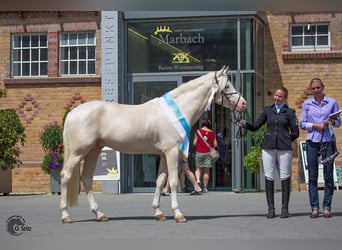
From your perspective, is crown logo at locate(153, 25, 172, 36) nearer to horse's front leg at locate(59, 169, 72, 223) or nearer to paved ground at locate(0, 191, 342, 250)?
paved ground at locate(0, 191, 342, 250)

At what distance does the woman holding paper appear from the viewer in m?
10.2

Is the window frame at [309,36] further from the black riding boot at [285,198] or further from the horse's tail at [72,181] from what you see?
the horse's tail at [72,181]

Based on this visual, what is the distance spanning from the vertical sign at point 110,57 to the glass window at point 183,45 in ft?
1.59

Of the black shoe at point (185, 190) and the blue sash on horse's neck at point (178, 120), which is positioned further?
the black shoe at point (185, 190)

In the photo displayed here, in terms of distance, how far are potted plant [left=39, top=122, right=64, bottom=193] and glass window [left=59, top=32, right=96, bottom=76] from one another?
1936 mm

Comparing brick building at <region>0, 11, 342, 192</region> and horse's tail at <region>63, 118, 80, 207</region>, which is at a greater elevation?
brick building at <region>0, 11, 342, 192</region>

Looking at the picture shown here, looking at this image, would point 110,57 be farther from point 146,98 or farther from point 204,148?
point 204,148

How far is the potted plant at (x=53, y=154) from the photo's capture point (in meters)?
17.9

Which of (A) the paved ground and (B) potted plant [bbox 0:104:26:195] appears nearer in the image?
(A) the paved ground

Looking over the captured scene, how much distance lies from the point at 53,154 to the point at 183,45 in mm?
4355

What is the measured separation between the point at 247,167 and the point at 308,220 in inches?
283

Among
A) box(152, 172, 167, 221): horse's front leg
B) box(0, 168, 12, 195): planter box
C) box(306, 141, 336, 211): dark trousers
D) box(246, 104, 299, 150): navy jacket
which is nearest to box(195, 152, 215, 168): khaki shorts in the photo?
box(0, 168, 12, 195): planter box

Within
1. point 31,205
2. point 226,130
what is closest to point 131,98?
point 226,130

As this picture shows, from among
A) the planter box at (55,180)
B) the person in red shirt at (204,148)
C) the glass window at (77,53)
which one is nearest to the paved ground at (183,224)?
the person in red shirt at (204,148)
